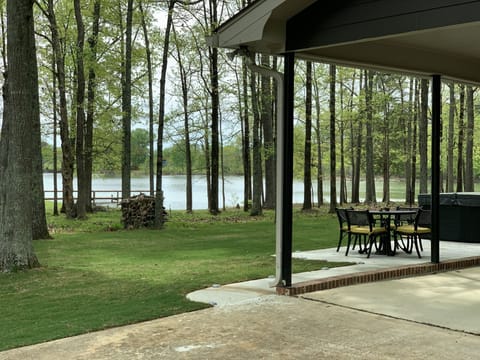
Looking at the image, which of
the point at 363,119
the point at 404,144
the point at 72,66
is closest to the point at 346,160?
the point at 404,144

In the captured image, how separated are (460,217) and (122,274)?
6.53 metres

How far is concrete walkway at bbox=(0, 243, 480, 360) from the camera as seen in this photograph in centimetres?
377

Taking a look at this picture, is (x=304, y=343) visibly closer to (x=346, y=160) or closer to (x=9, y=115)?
(x=9, y=115)

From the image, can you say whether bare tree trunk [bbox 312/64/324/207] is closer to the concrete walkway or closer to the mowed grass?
the mowed grass

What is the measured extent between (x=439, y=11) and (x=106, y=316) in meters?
3.89

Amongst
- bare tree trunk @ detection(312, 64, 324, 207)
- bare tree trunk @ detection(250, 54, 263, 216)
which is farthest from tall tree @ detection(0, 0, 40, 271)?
bare tree trunk @ detection(312, 64, 324, 207)

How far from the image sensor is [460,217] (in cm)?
1008

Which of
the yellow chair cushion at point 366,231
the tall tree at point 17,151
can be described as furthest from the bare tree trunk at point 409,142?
the tall tree at point 17,151

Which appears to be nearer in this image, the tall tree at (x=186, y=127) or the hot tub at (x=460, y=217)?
the hot tub at (x=460, y=217)

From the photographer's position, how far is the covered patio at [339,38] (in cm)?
453

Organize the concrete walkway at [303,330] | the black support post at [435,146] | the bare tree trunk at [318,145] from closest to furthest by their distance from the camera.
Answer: the concrete walkway at [303,330]
the black support post at [435,146]
the bare tree trunk at [318,145]

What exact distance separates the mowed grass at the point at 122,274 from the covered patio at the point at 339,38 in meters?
1.39

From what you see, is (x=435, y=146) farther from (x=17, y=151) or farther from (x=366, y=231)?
(x=17, y=151)

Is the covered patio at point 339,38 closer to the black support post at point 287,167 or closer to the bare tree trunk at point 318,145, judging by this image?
the black support post at point 287,167
